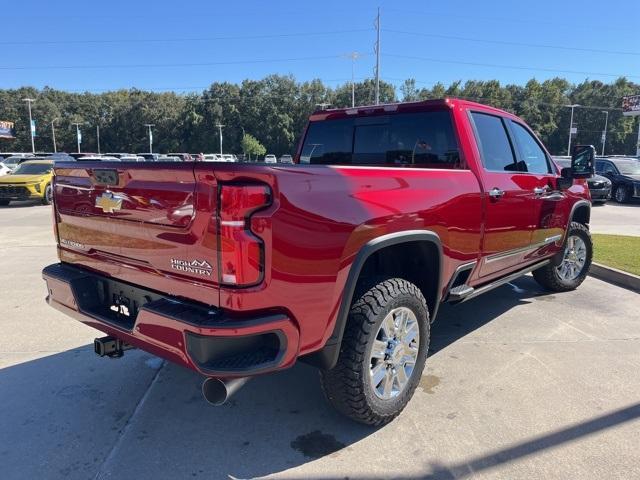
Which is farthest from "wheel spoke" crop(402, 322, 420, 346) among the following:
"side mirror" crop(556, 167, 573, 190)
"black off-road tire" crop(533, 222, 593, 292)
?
"black off-road tire" crop(533, 222, 593, 292)

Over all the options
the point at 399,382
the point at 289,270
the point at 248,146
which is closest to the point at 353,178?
the point at 289,270

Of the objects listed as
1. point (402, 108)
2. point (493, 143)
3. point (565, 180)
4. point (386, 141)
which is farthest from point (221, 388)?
point (565, 180)

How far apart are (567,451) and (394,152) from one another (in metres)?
2.47

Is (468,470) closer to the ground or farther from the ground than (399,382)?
closer to the ground

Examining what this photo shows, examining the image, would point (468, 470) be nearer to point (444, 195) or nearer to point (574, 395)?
point (574, 395)

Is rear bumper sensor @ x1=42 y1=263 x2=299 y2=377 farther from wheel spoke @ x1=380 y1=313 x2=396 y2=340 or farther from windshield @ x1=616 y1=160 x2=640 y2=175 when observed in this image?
windshield @ x1=616 y1=160 x2=640 y2=175

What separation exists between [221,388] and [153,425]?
0.99 meters

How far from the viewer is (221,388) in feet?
7.61

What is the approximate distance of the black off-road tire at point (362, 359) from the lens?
2.71 meters

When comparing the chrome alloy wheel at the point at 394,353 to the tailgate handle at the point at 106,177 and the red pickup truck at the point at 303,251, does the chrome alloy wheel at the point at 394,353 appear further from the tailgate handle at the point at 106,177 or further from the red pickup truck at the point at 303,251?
the tailgate handle at the point at 106,177

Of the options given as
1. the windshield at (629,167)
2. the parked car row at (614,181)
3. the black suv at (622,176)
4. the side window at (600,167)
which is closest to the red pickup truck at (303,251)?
the parked car row at (614,181)

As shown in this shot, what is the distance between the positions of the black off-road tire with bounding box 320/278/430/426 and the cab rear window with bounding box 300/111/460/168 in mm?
1351

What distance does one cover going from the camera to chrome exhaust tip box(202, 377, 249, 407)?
2297 mm

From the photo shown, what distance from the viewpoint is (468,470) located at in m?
2.58
